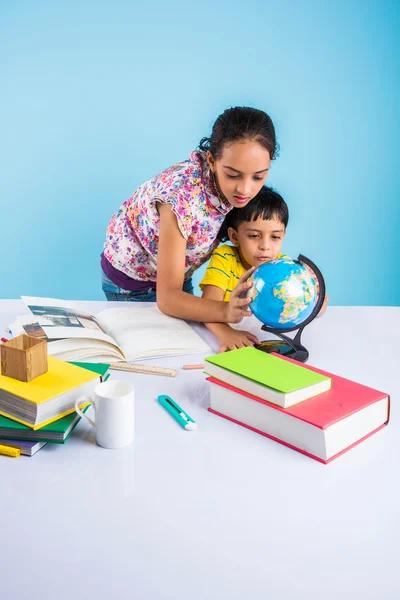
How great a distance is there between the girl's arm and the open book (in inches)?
1.6

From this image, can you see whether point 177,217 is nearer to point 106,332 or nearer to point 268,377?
point 106,332

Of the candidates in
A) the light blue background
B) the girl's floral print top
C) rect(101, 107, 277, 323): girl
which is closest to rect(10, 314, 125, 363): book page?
rect(101, 107, 277, 323): girl

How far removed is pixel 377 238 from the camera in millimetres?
4070

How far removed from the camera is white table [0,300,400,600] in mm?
760

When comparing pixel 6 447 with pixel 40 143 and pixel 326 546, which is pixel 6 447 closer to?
pixel 326 546

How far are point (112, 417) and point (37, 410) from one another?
128 mm

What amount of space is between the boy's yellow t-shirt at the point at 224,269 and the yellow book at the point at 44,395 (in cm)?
87

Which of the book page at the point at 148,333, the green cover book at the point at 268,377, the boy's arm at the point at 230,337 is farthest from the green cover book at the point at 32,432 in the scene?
the boy's arm at the point at 230,337

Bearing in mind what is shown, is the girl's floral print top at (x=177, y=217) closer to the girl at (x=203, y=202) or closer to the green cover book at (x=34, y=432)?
the girl at (x=203, y=202)

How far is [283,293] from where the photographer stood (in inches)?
55.6

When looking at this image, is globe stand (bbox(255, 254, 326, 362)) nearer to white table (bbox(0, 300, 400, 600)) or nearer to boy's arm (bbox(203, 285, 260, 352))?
boy's arm (bbox(203, 285, 260, 352))

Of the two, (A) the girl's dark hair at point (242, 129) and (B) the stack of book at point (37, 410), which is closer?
(B) the stack of book at point (37, 410)

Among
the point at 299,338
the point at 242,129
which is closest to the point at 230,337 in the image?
the point at 299,338

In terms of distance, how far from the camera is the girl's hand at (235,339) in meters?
1.55
